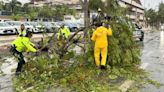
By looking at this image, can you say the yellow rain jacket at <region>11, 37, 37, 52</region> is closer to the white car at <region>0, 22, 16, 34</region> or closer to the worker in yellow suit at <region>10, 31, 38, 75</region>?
the worker in yellow suit at <region>10, 31, 38, 75</region>

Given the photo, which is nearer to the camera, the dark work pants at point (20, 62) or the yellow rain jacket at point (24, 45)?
the yellow rain jacket at point (24, 45)

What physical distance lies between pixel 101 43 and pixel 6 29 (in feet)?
91.5

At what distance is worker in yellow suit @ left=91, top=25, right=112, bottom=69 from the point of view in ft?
33.5

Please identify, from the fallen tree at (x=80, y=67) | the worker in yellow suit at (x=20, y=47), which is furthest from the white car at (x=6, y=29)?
the worker in yellow suit at (x=20, y=47)

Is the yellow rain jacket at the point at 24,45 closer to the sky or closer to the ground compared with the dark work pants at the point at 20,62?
closer to the sky

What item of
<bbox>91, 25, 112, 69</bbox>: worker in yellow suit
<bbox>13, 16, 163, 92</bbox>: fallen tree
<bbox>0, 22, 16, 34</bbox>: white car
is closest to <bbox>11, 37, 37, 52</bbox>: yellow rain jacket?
<bbox>13, 16, 163, 92</bbox>: fallen tree

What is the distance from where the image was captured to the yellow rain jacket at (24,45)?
976cm

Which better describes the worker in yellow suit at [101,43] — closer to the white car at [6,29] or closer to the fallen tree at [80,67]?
the fallen tree at [80,67]

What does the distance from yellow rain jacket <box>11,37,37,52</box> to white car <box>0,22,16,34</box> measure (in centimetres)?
2707

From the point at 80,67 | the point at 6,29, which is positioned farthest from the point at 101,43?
the point at 6,29

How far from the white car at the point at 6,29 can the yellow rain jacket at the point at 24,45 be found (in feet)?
88.8

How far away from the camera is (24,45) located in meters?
9.86

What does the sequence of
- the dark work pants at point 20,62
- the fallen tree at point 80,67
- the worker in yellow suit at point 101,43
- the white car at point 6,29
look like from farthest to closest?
the white car at point 6,29, the worker in yellow suit at point 101,43, the dark work pants at point 20,62, the fallen tree at point 80,67

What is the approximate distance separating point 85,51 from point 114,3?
2.58 metres
